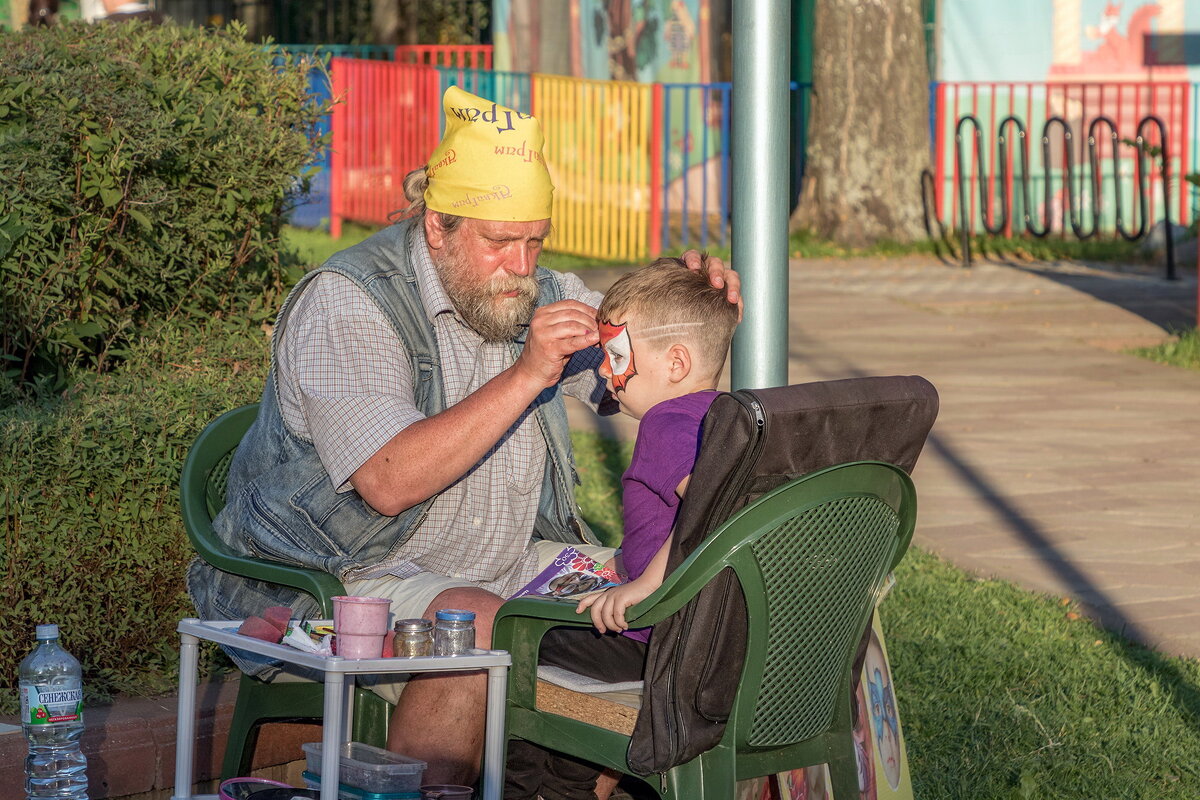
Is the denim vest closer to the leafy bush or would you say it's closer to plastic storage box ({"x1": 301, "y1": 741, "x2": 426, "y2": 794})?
plastic storage box ({"x1": 301, "y1": 741, "x2": 426, "y2": 794})

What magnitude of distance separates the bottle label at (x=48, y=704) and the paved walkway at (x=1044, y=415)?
128 inches

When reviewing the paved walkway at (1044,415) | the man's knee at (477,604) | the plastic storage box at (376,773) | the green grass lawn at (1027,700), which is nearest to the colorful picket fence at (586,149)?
the paved walkway at (1044,415)

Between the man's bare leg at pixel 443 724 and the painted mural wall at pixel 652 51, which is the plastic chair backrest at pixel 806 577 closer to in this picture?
the man's bare leg at pixel 443 724

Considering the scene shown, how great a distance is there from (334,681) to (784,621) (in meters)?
0.83

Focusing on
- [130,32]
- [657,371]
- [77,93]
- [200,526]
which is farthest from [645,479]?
[130,32]

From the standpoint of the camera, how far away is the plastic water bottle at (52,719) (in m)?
3.49

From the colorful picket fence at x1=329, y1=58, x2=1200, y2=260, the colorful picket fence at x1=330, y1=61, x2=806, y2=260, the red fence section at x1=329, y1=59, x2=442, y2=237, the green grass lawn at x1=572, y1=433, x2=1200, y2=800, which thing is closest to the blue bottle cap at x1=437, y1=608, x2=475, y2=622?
the green grass lawn at x1=572, y1=433, x2=1200, y2=800

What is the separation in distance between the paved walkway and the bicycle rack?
0.57 metres

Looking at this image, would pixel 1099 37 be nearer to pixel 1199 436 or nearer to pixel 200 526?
pixel 1199 436

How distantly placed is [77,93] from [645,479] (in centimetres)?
265

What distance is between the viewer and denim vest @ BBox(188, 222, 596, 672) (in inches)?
144

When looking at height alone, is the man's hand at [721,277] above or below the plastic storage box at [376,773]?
above

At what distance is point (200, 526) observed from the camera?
A: 12.7ft

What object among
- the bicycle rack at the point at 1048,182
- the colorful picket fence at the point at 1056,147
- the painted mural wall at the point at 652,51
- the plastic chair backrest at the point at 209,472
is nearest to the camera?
the plastic chair backrest at the point at 209,472
